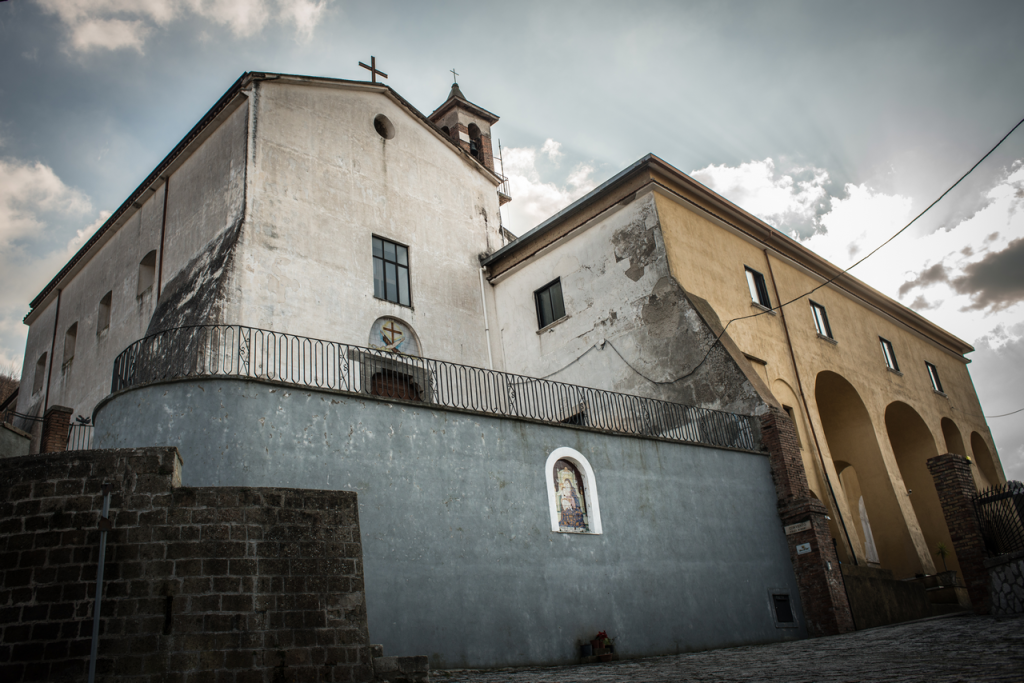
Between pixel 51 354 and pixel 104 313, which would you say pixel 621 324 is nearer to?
pixel 104 313

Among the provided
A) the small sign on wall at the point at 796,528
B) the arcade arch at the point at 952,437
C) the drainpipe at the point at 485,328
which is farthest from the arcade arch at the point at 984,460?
the drainpipe at the point at 485,328

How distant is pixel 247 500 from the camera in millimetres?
6508

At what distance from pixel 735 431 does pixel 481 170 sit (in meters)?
10.3

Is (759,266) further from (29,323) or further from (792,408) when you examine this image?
(29,323)

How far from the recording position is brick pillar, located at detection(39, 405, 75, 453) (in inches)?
627

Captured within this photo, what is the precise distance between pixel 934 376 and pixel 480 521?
67.3ft

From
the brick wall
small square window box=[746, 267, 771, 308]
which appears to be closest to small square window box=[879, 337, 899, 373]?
small square window box=[746, 267, 771, 308]

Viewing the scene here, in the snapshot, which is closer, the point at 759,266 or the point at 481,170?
the point at 759,266

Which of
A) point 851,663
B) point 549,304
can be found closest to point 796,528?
point 851,663

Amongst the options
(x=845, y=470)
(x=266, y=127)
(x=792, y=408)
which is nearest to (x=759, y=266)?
(x=792, y=408)

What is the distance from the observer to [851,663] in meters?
7.38

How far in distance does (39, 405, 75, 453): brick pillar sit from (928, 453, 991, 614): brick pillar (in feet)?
55.0

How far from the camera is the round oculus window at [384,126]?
18609mm

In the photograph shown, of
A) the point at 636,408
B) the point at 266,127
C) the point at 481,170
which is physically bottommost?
the point at 636,408
